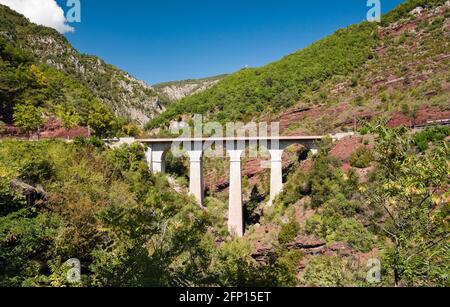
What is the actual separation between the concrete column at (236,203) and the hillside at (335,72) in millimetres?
16967

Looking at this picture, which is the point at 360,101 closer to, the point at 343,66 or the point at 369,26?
the point at 343,66

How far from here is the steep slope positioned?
3098 inches

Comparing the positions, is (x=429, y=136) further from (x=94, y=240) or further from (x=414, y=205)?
(x=94, y=240)

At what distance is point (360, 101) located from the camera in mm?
39969

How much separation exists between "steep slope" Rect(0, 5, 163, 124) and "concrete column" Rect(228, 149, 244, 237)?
2280 inches

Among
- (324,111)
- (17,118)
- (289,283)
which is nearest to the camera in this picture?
(289,283)

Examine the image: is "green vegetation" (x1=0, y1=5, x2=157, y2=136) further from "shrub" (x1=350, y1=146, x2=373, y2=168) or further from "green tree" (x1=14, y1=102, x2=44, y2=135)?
"shrub" (x1=350, y1=146, x2=373, y2=168)

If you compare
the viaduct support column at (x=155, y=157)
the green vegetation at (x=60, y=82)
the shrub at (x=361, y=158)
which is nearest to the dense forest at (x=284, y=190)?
the shrub at (x=361, y=158)

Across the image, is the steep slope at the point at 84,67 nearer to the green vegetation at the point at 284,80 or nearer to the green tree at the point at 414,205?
the green vegetation at the point at 284,80

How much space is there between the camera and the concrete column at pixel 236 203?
3052 cm

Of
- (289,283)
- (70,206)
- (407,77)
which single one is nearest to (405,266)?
(289,283)

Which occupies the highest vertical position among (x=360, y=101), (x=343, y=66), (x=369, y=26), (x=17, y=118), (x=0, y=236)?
(x=369, y=26)

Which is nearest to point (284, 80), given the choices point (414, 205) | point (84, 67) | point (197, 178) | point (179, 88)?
point (197, 178)
